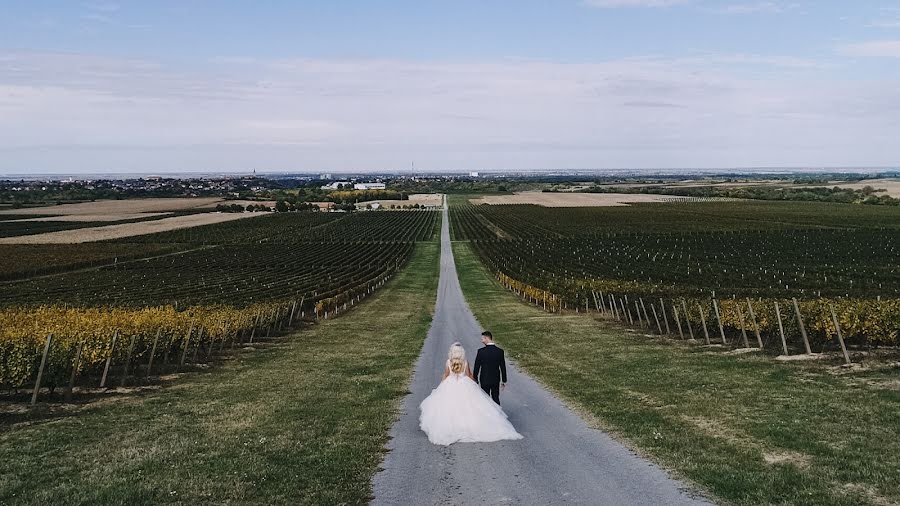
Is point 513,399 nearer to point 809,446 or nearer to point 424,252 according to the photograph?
point 809,446

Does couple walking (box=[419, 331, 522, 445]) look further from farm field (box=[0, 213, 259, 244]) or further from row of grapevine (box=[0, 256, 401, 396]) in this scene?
farm field (box=[0, 213, 259, 244])

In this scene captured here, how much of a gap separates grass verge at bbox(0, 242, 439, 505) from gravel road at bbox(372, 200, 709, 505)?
22.9 inches

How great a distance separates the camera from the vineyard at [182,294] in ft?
72.1

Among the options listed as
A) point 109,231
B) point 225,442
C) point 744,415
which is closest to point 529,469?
point 744,415

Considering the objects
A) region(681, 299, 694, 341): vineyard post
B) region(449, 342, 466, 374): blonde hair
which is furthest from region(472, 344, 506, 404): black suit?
region(681, 299, 694, 341): vineyard post

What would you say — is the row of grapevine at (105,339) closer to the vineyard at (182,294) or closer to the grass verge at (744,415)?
the vineyard at (182,294)

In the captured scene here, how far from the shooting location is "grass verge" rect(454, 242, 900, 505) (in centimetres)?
1102

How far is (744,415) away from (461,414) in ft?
19.6

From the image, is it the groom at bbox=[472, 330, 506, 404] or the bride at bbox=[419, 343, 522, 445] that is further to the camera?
the groom at bbox=[472, 330, 506, 404]

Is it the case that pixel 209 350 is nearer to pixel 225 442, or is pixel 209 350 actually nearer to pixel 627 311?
pixel 225 442

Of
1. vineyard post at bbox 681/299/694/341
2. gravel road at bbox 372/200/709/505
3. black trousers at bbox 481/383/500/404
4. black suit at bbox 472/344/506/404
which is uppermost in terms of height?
black suit at bbox 472/344/506/404

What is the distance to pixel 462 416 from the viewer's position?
47.1 ft

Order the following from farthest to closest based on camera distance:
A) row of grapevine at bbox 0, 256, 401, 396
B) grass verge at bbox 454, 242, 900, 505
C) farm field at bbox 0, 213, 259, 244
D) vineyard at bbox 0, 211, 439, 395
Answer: farm field at bbox 0, 213, 259, 244 → vineyard at bbox 0, 211, 439, 395 → row of grapevine at bbox 0, 256, 401, 396 → grass verge at bbox 454, 242, 900, 505

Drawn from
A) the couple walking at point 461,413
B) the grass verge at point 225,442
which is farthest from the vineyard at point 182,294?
the couple walking at point 461,413
